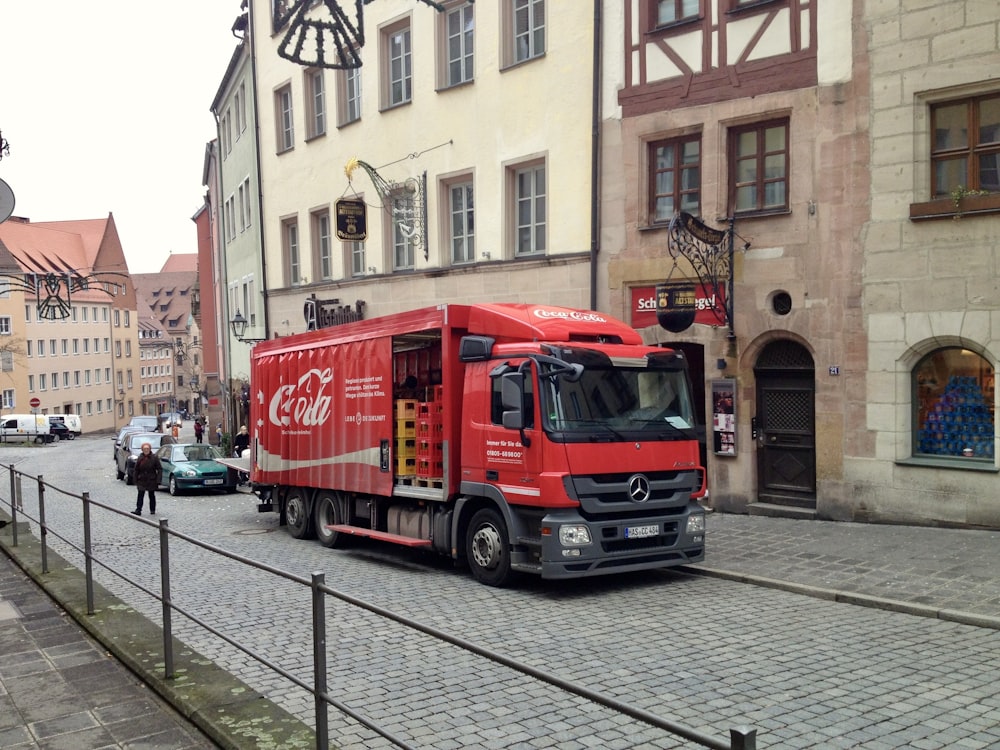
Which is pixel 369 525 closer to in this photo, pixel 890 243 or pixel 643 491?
pixel 643 491

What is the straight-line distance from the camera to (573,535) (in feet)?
33.2

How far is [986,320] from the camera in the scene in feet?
43.0

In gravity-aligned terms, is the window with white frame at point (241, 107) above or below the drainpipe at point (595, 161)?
above

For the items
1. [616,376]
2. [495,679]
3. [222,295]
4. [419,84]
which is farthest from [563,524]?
[222,295]

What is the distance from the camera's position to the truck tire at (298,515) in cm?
1545

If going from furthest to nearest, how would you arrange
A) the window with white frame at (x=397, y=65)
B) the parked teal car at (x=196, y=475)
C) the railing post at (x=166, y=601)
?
the parked teal car at (x=196, y=475) < the window with white frame at (x=397, y=65) < the railing post at (x=166, y=601)

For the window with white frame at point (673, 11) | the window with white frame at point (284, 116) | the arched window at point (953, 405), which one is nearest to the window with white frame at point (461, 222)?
the window with white frame at point (673, 11)

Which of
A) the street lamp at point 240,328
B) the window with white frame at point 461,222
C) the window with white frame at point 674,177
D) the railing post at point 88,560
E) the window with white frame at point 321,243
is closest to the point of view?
the railing post at point 88,560

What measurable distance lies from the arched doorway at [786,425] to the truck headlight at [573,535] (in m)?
6.46

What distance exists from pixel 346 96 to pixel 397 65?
2.44m

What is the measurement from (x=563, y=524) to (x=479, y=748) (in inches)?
179

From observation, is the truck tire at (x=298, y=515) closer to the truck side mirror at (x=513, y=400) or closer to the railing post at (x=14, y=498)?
the railing post at (x=14, y=498)

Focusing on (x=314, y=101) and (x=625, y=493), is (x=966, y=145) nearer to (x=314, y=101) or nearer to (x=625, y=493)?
(x=625, y=493)

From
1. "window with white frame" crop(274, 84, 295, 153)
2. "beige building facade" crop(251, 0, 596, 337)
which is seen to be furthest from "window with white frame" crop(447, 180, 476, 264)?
"window with white frame" crop(274, 84, 295, 153)
